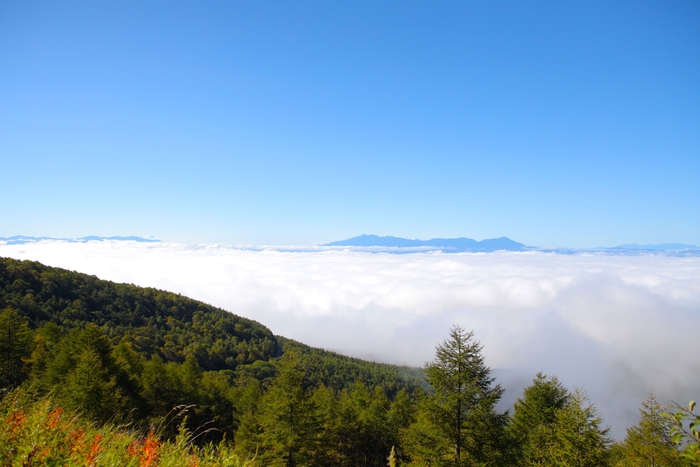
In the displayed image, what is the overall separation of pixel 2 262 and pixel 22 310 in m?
37.1

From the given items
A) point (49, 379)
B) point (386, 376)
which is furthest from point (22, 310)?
point (386, 376)

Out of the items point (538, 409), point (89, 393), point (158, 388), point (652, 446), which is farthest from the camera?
point (158, 388)

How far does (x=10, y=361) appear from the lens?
99.5ft

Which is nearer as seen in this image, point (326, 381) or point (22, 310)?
point (22, 310)

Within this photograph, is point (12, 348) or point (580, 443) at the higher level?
point (580, 443)

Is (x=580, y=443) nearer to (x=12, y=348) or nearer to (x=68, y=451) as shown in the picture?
(x=68, y=451)

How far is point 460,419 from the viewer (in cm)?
1504

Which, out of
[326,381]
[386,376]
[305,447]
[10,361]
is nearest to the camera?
[305,447]

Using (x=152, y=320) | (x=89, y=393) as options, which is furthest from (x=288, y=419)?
(x=152, y=320)

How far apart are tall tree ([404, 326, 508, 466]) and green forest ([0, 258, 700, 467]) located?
0.05m

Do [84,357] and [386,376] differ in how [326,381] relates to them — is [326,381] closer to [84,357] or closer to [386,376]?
[386,376]

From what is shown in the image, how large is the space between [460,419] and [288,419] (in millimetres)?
10182

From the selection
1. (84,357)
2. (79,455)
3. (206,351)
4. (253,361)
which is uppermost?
(79,455)

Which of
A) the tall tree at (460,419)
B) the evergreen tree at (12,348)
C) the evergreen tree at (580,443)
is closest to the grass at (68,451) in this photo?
the tall tree at (460,419)
